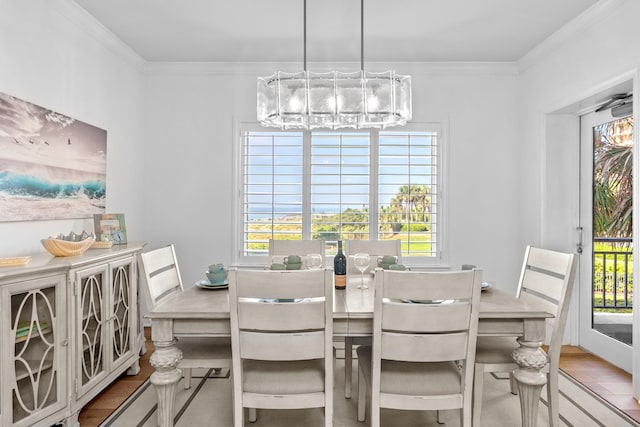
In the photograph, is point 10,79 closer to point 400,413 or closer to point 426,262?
point 400,413

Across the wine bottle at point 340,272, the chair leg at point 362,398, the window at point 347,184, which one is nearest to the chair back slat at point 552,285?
the chair leg at point 362,398

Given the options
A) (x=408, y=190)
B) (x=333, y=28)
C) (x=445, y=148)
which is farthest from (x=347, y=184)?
(x=333, y=28)

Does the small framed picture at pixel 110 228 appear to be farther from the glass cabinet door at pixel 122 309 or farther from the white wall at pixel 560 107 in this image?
the white wall at pixel 560 107

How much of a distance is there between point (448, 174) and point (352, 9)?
190cm

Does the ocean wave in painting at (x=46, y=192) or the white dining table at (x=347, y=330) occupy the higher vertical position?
the ocean wave in painting at (x=46, y=192)

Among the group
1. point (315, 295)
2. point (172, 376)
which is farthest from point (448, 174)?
point (172, 376)

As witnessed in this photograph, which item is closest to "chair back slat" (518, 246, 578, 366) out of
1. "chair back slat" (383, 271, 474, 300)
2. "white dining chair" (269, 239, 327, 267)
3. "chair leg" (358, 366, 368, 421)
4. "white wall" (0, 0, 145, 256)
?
"chair back slat" (383, 271, 474, 300)

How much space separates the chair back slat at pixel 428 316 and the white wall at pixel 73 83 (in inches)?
88.7

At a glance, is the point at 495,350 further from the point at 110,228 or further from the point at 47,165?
the point at 47,165

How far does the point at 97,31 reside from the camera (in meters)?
3.18

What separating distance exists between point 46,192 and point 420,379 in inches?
101

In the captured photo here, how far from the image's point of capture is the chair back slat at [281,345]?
5.52ft

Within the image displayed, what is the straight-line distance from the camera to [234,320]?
1.69 metres

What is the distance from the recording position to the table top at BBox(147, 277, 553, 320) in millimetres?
1804
